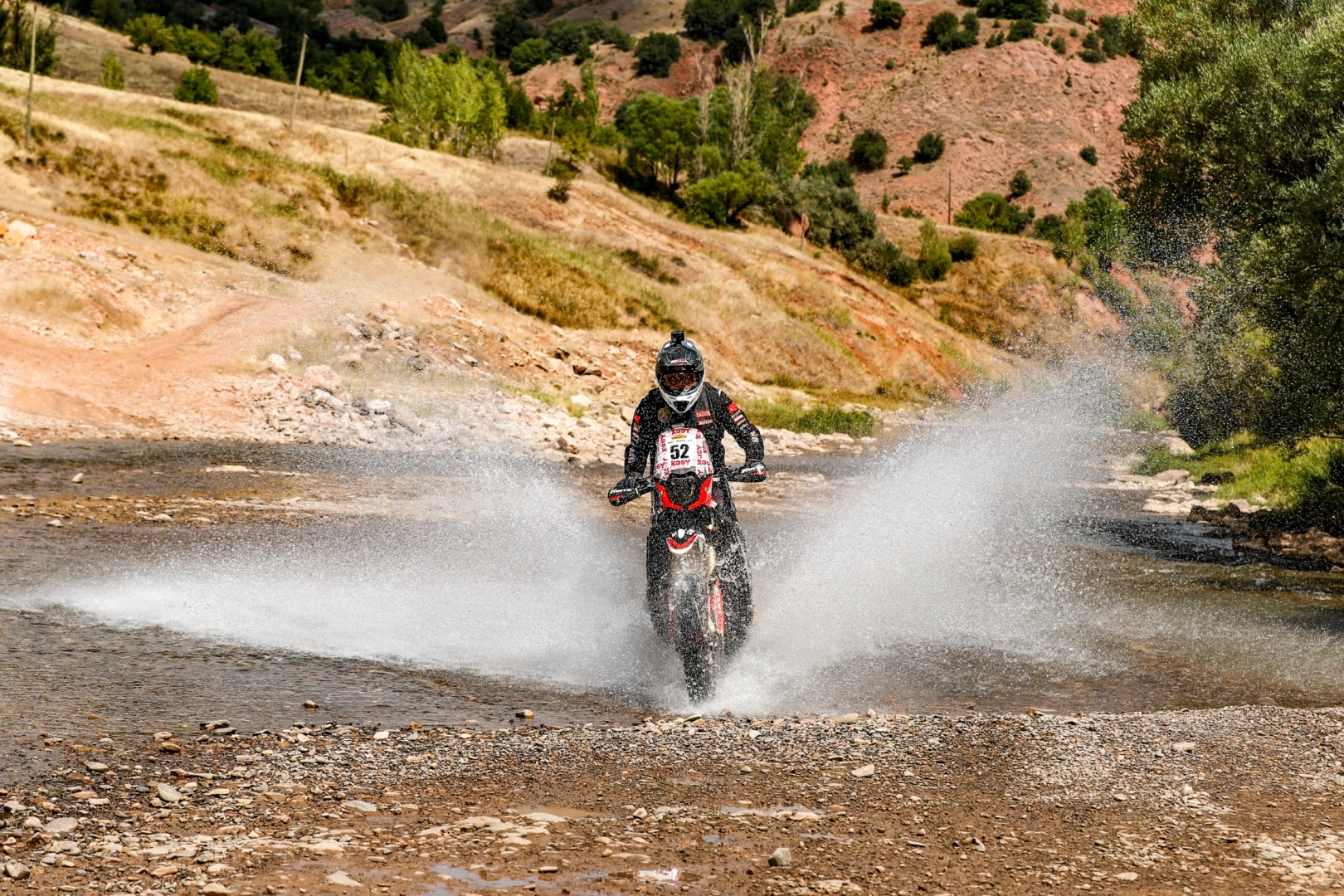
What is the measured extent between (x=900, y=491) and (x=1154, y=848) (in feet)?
71.0

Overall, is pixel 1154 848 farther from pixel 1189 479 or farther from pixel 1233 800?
pixel 1189 479

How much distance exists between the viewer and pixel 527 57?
178m

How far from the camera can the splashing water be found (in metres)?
9.44

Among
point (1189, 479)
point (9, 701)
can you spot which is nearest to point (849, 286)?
point (1189, 479)

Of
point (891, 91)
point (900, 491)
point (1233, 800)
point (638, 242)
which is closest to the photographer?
point (1233, 800)

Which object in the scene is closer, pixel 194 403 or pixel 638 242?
pixel 194 403

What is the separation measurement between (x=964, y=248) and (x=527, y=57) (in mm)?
109177

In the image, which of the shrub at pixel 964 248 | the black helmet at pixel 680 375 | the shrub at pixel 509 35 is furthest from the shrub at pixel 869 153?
the black helmet at pixel 680 375

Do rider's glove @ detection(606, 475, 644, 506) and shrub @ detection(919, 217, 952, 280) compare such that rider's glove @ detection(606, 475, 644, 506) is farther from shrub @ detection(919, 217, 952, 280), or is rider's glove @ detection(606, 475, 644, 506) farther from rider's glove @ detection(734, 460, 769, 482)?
shrub @ detection(919, 217, 952, 280)

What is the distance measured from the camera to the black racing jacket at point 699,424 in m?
9.16

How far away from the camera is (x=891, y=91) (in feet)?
461

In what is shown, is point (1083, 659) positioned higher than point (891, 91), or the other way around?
point (891, 91)

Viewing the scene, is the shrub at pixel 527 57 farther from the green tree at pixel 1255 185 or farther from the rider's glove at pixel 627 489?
the rider's glove at pixel 627 489

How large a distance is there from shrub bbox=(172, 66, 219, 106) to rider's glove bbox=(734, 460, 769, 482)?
8531cm
